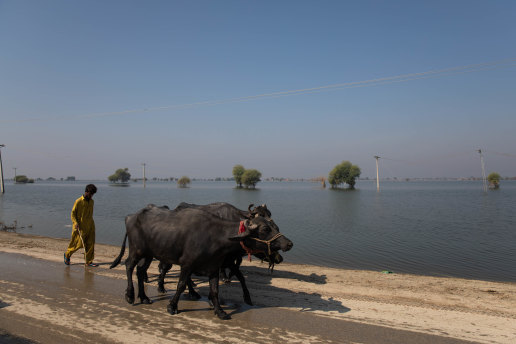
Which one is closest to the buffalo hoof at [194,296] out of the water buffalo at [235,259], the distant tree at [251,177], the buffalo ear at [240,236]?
the water buffalo at [235,259]

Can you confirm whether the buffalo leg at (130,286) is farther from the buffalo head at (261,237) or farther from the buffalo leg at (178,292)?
the buffalo head at (261,237)

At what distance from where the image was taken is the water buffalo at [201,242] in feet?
18.6

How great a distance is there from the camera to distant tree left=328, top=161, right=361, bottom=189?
11768 cm

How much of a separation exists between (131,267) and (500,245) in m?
18.3

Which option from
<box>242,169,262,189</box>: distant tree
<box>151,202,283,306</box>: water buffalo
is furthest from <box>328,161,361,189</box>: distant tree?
<box>151,202,283,306</box>: water buffalo

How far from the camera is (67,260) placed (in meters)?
9.18

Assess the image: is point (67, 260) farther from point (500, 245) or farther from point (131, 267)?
point (500, 245)

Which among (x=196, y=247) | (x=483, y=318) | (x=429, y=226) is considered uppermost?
(x=196, y=247)

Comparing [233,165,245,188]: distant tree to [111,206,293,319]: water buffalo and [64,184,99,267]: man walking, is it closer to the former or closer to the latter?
[64,184,99,267]: man walking

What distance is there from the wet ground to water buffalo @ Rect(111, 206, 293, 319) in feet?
1.17

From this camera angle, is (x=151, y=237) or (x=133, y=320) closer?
(x=133, y=320)

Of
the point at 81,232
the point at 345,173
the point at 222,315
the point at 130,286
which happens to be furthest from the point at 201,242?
the point at 345,173

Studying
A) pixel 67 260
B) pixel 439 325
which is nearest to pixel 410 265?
pixel 439 325

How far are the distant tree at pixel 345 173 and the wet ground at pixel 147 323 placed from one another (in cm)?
11656
